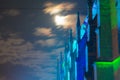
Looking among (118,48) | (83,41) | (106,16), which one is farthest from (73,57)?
(118,48)

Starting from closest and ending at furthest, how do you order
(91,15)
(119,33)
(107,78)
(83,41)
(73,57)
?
(119,33)
(107,78)
(91,15)
(83,41)
(73,57)

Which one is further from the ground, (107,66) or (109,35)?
(109,35)

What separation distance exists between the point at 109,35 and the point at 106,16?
8.47 ft

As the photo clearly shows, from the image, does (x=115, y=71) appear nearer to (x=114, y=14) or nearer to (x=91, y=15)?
(x=114, y=14)

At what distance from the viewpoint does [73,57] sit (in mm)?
62094

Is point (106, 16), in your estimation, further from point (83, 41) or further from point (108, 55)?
point (83, 41)

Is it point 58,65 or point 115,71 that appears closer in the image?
point 115,71

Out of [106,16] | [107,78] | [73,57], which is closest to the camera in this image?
[107,78]

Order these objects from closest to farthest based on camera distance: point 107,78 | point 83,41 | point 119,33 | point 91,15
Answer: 1. point 119,33
2. point 107,78
3. point 91,15
4. point 83,41

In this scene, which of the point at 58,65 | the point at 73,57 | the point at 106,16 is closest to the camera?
the point at 106,16

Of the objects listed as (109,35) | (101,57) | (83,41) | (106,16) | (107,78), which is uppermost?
(83,41)

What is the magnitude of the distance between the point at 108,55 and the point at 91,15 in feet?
42.9

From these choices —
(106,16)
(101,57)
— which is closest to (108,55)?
(101,57)

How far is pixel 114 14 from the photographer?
32.3 m
